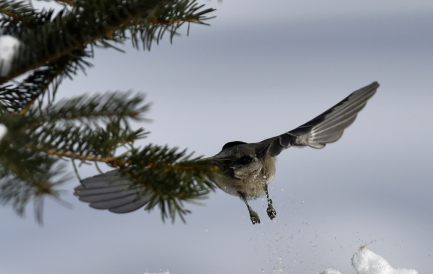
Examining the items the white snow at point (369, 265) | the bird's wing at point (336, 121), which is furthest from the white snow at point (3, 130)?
the white snow at point (369, 265)

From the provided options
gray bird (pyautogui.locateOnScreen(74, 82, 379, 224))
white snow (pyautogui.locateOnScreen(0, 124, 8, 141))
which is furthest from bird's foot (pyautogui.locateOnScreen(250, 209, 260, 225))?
white snow (pyautogui.locateOnScreen(0, 124, 8, 141))

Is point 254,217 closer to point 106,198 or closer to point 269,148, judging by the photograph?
point 269,148

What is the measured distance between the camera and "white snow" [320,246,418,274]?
6.68 feet

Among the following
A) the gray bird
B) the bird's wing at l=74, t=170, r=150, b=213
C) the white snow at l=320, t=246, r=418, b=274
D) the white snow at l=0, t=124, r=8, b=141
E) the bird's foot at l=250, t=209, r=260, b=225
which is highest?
the gray bird

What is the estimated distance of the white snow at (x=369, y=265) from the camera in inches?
80.2

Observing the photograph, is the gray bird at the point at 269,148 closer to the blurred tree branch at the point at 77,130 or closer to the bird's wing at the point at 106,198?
the bird's wing at the point at 106,198

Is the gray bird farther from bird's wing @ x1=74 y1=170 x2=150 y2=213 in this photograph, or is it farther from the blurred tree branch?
→ the blurred tree branch

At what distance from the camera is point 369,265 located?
2068 millimetres

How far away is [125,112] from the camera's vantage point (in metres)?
0.75

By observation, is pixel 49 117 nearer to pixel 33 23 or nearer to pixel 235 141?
pixel 33 23

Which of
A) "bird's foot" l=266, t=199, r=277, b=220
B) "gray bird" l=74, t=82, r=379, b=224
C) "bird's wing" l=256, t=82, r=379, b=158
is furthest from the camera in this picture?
"bird's foot" l=266, t=199, r=277, b=220

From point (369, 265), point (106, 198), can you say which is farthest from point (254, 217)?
point (106, 198)

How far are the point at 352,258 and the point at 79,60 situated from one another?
1.77m

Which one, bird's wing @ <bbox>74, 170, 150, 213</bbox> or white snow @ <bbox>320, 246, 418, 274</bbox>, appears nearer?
bird's wing @ <bbox>74, 170, 150, 213</bbox>
